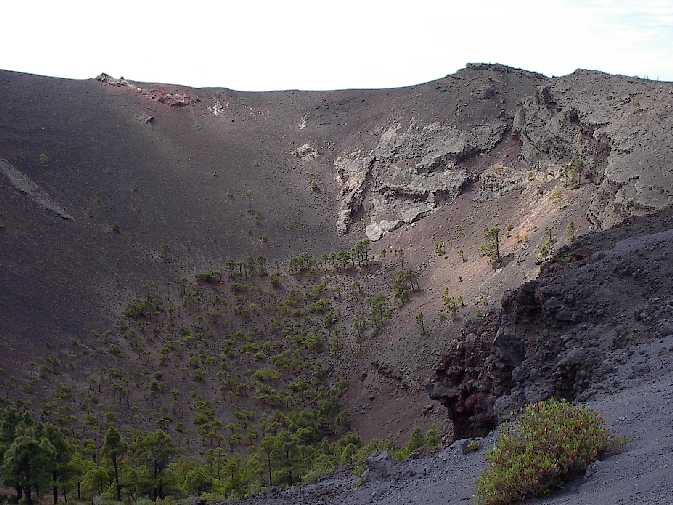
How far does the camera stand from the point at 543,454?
1090 cm

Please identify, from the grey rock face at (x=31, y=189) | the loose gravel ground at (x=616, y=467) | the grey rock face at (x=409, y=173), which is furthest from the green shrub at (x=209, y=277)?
the loose gravel ground at (x=616, y=467)

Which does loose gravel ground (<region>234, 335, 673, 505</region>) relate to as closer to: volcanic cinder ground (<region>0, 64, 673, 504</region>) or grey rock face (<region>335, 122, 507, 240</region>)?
volcanic cinder ground (<region>0, 64, 673, 504</region>)

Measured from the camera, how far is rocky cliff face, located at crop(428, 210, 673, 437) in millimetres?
15734

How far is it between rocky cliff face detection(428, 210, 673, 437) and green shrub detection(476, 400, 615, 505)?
3624mm

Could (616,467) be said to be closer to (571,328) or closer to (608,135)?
(571,328)

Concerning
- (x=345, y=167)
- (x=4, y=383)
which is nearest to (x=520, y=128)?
(x=345, y=167)

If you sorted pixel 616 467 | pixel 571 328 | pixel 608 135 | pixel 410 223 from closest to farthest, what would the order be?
pixel 616 467, pixel 571 328, pixel 608 135, pixel 410 223

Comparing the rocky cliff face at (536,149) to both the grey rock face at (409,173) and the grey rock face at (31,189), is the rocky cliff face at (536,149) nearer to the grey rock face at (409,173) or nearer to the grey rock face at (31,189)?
the grey rock face at (409,173)

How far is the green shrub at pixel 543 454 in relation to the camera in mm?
10828

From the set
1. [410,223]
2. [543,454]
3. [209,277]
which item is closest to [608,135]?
[410,223]

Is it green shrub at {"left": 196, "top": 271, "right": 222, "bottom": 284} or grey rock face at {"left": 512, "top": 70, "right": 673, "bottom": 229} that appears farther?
green shrub at {"left": 196, "top": 271, "right": 222, "bottom": 284}

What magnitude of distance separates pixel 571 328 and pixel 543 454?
659 centimetres

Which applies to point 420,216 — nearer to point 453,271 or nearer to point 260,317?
point 453,271

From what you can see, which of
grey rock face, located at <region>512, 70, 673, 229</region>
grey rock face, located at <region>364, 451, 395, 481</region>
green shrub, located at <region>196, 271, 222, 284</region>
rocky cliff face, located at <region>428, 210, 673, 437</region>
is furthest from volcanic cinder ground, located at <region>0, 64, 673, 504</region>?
green shrub, located at <region>196, 271, 222, 284</region>
